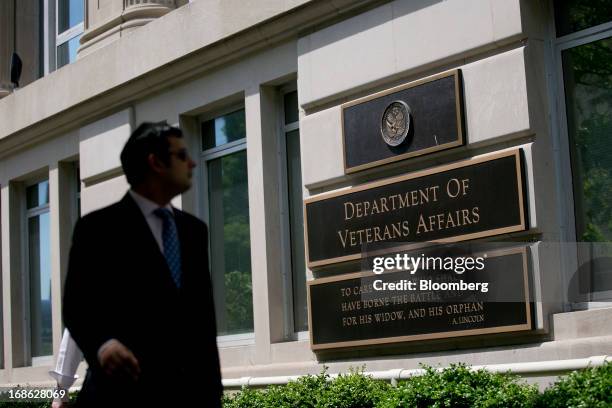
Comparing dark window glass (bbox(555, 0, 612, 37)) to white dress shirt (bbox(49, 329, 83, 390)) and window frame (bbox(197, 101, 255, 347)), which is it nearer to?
window frame (bbox(197, 101, 255, 347))

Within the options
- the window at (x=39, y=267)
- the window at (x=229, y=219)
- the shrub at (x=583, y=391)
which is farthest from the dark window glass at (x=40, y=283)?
the shrub at (x=583, y=391)

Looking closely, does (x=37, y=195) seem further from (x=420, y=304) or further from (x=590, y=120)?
(x=590, y=120)

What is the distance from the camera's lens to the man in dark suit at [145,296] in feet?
15.9

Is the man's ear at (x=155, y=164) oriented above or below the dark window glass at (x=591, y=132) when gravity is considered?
below

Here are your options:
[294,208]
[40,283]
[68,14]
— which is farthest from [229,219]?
[68,14]

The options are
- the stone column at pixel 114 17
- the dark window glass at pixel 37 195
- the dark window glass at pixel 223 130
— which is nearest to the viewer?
the dark window glass at pixel 223 130

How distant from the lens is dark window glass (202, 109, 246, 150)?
1480 centimetres

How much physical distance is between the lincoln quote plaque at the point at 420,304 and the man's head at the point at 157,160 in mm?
5717

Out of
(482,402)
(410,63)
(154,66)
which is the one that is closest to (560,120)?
(410,63)

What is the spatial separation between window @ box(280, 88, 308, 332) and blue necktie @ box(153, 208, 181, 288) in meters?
8.43

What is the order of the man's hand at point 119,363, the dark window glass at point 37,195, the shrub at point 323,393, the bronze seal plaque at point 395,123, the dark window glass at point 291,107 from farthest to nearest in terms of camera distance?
the dark window glass at point 37,195
the dark window glass at point 291,107
the bronze seal plaque at point 395,123
the shrub at point 323,393
the man's hand at point 119,363

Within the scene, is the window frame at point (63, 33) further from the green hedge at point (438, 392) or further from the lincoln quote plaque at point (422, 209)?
the green hedge at point (438, 392)

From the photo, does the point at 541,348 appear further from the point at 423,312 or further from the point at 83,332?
the point at 83,332

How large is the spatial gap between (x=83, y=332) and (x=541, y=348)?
607cm
